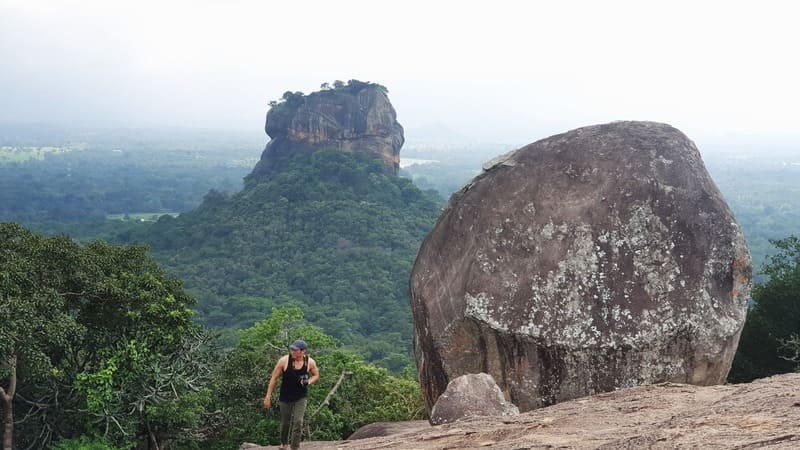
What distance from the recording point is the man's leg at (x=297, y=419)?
6832 millimetres

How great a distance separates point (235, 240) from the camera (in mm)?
60750

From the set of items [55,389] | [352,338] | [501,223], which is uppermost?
[501,223]

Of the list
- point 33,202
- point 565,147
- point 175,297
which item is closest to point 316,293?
point 175,297

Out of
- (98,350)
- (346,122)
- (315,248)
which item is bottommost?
(315,248)

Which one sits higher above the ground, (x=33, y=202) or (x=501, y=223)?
(x=501, y=223)

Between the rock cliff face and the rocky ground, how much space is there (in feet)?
236

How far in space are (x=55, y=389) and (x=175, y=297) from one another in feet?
10.3

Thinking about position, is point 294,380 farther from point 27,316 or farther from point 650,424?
point 27,316

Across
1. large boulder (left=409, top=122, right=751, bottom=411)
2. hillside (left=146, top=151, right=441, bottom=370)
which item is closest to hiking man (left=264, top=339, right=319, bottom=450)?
large boulder (left=409, top=122, right=751, bottom=411)

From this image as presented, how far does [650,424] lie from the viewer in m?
4.91

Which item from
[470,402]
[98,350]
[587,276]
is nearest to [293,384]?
[470,402]

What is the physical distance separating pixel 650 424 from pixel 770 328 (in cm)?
1139

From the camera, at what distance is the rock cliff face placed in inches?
3017

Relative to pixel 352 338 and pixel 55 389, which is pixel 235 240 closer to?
pixel 352 338
